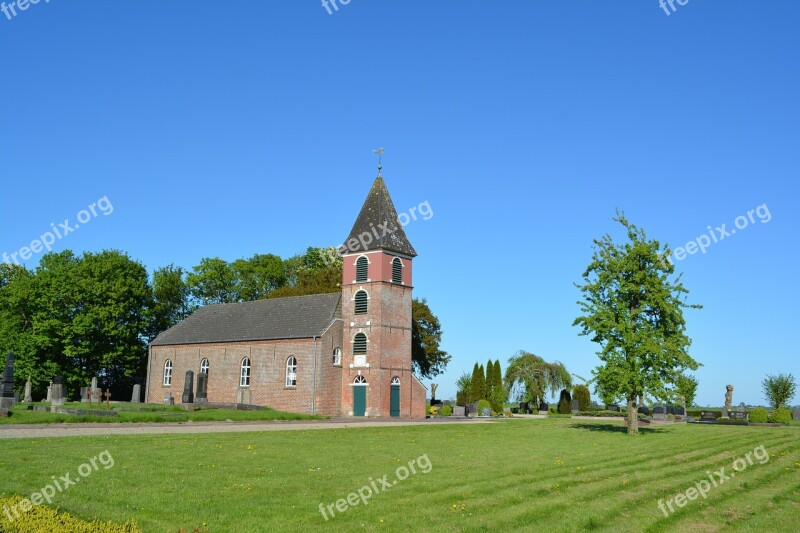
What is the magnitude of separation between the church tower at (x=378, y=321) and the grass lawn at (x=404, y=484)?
76.7 feet

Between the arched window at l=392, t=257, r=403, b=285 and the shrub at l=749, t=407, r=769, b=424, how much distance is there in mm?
23434

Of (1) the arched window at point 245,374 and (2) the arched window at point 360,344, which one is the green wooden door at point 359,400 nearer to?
(2) the arched window at point 360,344

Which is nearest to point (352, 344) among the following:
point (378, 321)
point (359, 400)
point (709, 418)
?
point (378, 321)

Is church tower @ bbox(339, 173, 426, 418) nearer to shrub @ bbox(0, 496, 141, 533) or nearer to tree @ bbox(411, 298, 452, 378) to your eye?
tree @ bbox(411, 298, 452, 378)

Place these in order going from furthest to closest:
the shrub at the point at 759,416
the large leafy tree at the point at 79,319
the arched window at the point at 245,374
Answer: the large leafy tree at the point at 79,319, the arched window at the point at 245,374, the shrub at the point at 759,416

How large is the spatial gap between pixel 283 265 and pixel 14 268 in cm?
3119

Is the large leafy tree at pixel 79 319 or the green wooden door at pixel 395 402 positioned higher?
the large leafy tree at pixel 79 319

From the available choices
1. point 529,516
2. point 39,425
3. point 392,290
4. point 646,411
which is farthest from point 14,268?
point 529,516

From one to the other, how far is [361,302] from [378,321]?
197 cm

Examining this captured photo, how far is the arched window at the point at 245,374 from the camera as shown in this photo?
50.3 m

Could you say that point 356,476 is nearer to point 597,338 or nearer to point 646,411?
point 597,338

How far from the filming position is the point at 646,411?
52375 mm

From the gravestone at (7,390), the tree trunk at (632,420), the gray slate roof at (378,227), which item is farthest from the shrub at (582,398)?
the gravestone at (7,390)

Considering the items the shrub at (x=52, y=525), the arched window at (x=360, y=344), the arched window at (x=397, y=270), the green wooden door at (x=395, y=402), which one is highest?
the arched window at (x=397, y=270)
